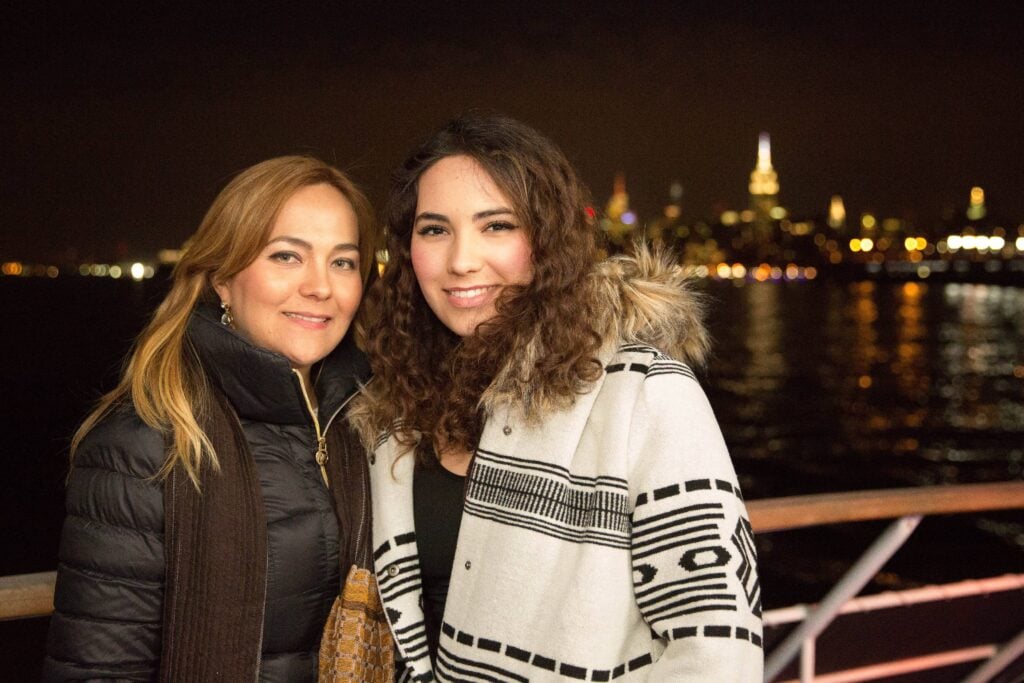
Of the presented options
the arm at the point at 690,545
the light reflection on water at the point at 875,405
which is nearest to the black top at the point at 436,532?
the arm at the point at 690,545

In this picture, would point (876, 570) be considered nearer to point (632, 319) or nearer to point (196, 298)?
point (632, 319)

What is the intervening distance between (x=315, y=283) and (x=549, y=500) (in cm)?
91

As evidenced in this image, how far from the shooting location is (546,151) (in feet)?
6.92

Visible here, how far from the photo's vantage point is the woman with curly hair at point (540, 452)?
160cm

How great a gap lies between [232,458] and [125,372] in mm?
427

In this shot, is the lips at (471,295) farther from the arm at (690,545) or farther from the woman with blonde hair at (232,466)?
the arm at (690,545)

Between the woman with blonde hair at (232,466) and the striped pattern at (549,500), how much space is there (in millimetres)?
424

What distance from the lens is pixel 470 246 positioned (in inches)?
80.0

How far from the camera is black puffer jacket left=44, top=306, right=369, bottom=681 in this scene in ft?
5.85

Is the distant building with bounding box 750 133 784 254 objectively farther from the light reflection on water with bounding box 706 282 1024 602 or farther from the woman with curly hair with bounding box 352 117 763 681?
the woman with curly hair with bounding box 352 117 763 681

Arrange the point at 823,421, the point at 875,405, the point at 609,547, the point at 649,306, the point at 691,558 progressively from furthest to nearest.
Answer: the point at 875,405
the point at 823,421
the point at 649,306
the point at 609,547
the point at 691,558

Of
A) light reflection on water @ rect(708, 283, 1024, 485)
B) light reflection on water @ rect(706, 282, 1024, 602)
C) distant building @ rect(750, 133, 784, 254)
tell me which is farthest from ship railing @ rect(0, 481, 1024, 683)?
distant building @ rect(750, 133, 784, 254)

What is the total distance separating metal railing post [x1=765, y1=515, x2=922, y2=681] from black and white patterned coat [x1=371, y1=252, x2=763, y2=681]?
0.80 m

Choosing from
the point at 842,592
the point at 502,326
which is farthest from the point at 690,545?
the point at 842,592
